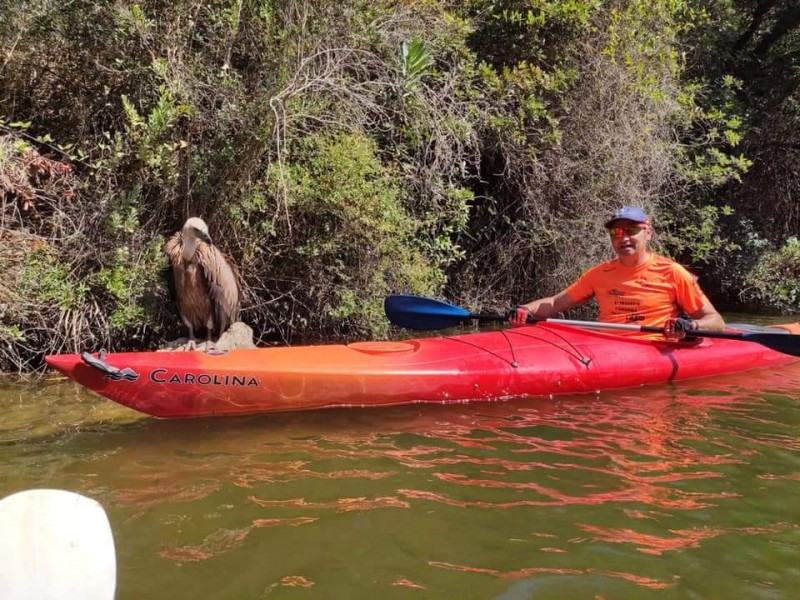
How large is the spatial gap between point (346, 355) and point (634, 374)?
75.5 inches

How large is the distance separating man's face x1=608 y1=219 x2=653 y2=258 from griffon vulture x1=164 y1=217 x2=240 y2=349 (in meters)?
2.57

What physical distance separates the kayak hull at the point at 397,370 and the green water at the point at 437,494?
11cm

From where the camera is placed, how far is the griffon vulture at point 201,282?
169 inches

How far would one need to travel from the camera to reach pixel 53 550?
3.83ft

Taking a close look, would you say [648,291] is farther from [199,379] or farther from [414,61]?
[199,379]

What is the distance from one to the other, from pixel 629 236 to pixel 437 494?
2.50 meters

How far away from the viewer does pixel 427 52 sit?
206 inches

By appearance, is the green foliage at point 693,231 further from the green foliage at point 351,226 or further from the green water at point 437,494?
the green water at point 437,494

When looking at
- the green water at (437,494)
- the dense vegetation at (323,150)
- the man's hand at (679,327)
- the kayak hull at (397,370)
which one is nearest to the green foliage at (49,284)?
the dense vegetation at (323,150)

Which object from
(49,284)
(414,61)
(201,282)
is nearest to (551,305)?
(414,61)

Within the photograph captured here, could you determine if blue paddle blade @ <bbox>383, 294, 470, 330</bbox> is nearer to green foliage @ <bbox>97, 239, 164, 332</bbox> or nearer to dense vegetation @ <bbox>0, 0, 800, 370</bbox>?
dense vegetation @ <bbox>0, 0, 800, 370</bbox>

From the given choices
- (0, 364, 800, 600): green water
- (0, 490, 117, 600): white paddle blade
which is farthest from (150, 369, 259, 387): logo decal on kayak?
(0, 490, 117, 600): white paddle blade

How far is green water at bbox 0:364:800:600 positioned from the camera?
83.4 inches

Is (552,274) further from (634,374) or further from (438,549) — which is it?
(438,549)
